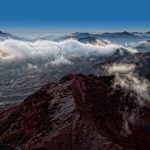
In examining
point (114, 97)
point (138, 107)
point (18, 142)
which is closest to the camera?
point (18, 142)

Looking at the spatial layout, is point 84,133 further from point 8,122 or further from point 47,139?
point 8,122

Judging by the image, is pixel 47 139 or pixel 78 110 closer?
pixel 47 139

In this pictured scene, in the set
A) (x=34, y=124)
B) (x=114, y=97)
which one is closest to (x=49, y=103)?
(x=34, y=124)

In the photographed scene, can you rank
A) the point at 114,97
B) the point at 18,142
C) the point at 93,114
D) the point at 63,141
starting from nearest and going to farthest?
1. the point at 63,141
2. the point at 18,142
3. the point at 93,114
4. the point at 114,97

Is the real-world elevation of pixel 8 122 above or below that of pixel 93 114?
below

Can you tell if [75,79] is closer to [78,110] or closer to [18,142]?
[78,110]

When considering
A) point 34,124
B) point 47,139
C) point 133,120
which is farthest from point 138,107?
point 47,139
